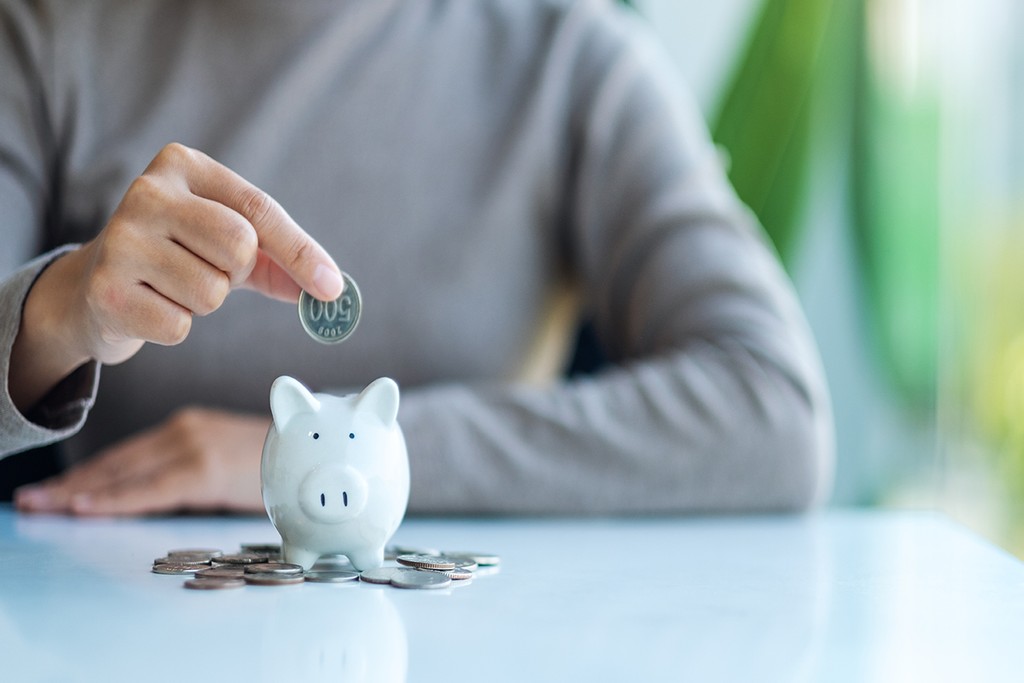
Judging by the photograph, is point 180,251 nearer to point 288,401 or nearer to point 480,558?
point 288,401

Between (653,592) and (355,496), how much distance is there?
18 centimetres

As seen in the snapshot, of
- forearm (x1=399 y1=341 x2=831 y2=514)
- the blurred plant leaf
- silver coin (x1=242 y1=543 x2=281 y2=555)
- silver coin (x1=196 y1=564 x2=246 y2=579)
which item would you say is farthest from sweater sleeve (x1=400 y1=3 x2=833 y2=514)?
the blurred plant leaf

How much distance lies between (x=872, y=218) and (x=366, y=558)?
1398 mm

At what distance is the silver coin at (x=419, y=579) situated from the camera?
59 cm

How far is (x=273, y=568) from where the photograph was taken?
2.00ft

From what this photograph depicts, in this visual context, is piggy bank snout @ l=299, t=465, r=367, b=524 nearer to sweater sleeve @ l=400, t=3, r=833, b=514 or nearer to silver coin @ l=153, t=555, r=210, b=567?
silver coin @ l=153, t=555, r=210, b=567

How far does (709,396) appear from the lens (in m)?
1.03

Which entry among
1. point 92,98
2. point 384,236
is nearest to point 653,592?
point 384,236

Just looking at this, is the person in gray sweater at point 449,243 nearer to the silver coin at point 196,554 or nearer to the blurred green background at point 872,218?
the silver coin at point 196,554

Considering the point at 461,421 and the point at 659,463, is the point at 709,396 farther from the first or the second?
the point at 461,421

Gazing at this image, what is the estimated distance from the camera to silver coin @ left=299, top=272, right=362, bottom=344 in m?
0.71

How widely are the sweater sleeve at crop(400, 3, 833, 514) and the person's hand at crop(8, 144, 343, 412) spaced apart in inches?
14.4

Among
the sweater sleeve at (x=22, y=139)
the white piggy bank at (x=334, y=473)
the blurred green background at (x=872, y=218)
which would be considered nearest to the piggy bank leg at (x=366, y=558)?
the white piggy bank at (x=334, y=473)

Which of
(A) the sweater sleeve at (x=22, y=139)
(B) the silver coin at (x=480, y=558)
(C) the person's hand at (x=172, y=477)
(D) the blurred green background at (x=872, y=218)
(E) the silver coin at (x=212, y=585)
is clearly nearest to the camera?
(E) the silver coin at (x=212, y=585)
